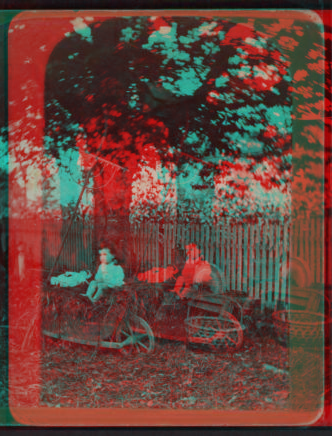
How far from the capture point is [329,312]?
8.29ft

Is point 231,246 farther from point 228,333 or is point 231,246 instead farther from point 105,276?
point 105,276

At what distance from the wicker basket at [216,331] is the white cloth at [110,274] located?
2.16 feet

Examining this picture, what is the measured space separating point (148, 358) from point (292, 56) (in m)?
2.74

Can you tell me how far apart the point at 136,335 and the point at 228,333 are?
75 cm

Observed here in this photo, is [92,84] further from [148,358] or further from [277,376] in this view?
[277,376]

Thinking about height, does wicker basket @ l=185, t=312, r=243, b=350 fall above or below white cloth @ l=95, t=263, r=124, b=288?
below

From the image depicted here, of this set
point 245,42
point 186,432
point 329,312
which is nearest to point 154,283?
point 186,432

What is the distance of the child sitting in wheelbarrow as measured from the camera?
2.52 m

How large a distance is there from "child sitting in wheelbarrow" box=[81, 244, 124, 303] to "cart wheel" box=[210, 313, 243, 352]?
0.88 meters

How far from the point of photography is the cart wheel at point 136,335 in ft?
8.34

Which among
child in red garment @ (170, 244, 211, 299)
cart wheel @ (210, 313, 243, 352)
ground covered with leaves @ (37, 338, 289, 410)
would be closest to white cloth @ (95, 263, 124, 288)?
child in red garment @ (170, 244, 211, 299)

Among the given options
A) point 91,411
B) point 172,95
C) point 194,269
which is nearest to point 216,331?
point 194,269

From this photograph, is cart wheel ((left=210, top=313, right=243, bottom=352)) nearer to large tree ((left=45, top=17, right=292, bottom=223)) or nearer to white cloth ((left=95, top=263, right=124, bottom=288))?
white cloth ((left=95, top=263, right=124, bottom=288))

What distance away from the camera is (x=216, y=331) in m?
2.53
